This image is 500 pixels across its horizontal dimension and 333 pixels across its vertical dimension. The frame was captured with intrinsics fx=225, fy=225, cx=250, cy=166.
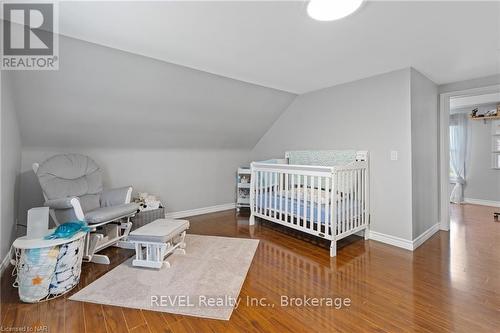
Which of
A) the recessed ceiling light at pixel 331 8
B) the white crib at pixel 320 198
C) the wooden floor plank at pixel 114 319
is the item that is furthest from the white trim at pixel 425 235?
the wooden floor plank at pixel 114 319

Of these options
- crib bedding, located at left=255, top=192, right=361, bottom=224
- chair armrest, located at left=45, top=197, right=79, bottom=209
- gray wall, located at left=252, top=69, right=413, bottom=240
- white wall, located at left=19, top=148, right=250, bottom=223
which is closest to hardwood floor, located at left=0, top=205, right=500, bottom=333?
crib bedding, located at left=255, top=192, right=361, bottom=224

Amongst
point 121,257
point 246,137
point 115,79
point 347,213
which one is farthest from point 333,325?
point 246,137

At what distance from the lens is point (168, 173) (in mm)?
3920

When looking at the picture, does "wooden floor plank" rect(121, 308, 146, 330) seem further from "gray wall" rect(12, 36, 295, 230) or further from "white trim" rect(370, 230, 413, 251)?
"white trim" rect(370, 230, 413, 251)

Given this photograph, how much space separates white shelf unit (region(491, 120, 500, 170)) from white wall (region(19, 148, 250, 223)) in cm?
519

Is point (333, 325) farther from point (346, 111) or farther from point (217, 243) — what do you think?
point (346, 111)

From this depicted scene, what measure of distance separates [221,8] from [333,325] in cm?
229

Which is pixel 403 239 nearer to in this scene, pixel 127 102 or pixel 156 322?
pixel 156 322

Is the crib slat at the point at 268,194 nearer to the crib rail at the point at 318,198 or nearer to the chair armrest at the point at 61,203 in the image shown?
the crib rail at the point at 318,198

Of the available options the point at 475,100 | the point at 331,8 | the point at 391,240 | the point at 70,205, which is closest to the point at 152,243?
the point at 70,205

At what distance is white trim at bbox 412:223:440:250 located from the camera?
8.96 ft

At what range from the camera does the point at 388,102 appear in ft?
9.18

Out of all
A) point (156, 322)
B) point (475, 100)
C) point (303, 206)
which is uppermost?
point (475, 100)

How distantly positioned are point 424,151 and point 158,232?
11.1 feet
